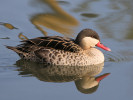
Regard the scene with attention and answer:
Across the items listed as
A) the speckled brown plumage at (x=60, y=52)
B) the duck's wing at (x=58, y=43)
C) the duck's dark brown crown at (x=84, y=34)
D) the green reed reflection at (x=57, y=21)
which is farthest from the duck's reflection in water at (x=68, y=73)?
the green reed reflection at (x=57, y=21)

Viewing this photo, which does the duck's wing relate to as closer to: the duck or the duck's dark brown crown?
the duck

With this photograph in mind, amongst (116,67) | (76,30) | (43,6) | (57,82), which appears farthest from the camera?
(43,6)

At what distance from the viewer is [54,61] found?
11.9 metres

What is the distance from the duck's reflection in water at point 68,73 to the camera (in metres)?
10.7

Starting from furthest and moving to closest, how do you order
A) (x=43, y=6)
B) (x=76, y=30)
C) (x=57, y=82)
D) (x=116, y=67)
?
(x=43, y=6) → (x=76, y=30) → (x=116, y=67) → (x=57, y=82)

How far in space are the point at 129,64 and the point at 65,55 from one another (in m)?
1.78

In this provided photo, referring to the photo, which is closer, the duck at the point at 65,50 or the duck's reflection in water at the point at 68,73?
the duck's reflection in water at the point at 68,73

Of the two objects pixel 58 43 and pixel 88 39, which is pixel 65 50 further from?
pixel 88 39

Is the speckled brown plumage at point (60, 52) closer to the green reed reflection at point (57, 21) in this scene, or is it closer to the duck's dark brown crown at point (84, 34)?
the duck's dark brown crown at point (84, 34)

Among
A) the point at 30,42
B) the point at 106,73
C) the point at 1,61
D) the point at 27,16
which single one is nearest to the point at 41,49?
the point at 30,42

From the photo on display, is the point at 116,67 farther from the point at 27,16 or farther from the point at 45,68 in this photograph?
the point at 27,16

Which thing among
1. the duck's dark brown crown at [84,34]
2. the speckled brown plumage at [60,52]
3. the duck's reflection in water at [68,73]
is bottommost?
the duck's reflection in water at [68,73]

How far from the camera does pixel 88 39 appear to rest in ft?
39.1

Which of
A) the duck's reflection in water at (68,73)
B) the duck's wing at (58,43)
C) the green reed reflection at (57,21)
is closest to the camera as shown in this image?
the duck's reflection in water at (68,73)
